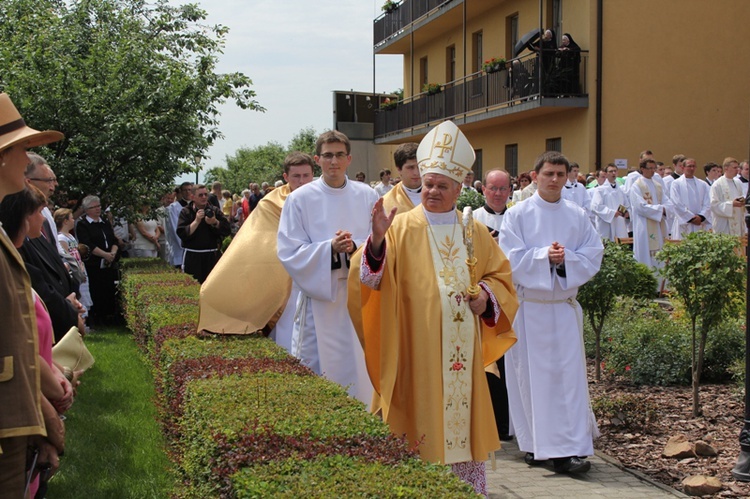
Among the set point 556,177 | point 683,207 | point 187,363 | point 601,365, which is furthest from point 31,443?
point 683,207

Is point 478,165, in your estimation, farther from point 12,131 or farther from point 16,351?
point 16,351

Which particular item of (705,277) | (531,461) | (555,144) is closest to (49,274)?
(531,461)

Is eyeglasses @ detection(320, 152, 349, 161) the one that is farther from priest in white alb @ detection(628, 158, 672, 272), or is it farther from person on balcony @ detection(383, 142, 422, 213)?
priest in white alb @ detection(628, 158, 672, 272)

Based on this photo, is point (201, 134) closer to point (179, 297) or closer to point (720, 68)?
point (179, 297)

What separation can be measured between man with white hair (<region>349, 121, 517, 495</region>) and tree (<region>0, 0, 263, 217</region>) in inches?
355

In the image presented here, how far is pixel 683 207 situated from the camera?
16812 millimetres

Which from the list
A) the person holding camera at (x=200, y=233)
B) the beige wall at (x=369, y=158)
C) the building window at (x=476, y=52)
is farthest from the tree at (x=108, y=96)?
the beige wall at (x=369, y=158)

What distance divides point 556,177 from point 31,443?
460 centimetres

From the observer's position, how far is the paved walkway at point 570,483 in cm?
605

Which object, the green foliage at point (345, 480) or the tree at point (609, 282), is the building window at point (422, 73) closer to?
the tree at point (609, 282)

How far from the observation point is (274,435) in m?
3.78

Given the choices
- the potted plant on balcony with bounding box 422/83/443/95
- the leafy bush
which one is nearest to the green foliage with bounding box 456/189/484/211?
the leafy bush

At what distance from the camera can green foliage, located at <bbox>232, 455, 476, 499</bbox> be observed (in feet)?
10.3

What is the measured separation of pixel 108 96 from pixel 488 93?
14.3m
